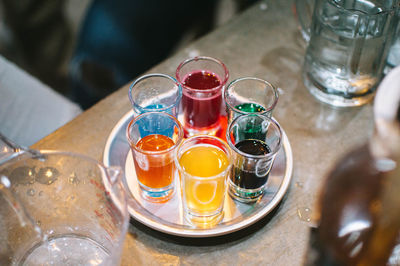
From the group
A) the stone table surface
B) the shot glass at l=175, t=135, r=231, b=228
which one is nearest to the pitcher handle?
the stone table surface

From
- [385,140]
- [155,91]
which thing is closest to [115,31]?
[155,91]

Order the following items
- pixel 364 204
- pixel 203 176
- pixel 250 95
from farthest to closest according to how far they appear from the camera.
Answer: pixel 250 95 < pixel 203 176 < pixel 364 204

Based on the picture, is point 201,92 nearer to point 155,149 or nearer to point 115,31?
point 155,149

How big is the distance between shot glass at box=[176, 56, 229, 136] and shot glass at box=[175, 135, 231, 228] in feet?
0.27

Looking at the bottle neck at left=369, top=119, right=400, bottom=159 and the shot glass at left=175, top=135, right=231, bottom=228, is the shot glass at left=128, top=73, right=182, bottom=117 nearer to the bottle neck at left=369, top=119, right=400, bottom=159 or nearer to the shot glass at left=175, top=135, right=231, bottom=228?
the shot glass at left=175, top=135, right=231, bottom=228

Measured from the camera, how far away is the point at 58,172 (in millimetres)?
654

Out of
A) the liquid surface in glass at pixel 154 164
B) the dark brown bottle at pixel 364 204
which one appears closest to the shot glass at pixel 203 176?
the liquid surface in glass at pixel 154 164

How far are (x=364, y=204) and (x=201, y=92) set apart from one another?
309mm

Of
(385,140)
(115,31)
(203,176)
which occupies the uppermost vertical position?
(385,140)

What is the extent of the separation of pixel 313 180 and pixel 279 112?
16 centimetres

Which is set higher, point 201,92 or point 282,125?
point 201,92

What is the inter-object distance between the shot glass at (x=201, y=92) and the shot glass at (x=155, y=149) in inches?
2.4

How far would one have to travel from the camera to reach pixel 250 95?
2.54 feet

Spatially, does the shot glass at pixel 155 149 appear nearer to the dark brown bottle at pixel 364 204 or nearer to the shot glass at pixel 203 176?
the shot glass at pixel 203 176
